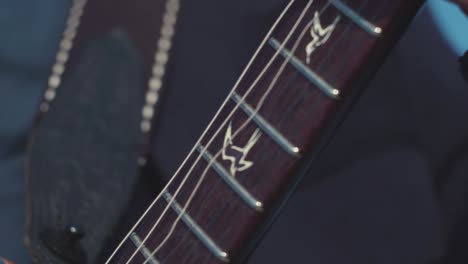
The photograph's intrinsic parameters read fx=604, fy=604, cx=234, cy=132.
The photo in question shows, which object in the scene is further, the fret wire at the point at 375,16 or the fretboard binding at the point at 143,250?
the fretboard binding at the point at 143,250

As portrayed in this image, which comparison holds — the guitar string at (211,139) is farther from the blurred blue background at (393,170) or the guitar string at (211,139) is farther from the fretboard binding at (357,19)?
the blurred blue background at (393,170)

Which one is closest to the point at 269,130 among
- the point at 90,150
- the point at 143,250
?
the point at 143,250

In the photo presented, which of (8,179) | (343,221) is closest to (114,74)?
(8,179)

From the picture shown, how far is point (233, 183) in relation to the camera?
379 mm

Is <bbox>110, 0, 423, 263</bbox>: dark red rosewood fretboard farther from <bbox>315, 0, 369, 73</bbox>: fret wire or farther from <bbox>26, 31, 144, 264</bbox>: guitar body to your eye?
<bbox>26, 31, 144, 264</bbox>: guitar body

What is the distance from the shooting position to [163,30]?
63 cm

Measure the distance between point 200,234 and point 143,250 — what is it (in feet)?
0.19

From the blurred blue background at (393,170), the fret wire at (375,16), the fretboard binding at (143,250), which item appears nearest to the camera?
the fret wire at (375,16)

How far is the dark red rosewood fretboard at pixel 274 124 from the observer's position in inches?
13.1

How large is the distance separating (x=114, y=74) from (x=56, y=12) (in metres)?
0.14

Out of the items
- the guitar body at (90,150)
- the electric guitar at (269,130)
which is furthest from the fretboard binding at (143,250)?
the guitar body at (90,150)

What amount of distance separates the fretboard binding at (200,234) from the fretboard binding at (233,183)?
0.04m

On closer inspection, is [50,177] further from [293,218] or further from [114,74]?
[293,218]

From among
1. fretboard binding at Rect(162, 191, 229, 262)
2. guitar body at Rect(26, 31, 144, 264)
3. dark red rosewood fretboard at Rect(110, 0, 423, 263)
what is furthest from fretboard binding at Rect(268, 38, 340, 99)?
guitar body at Rect(26, 31, 144, 264)
